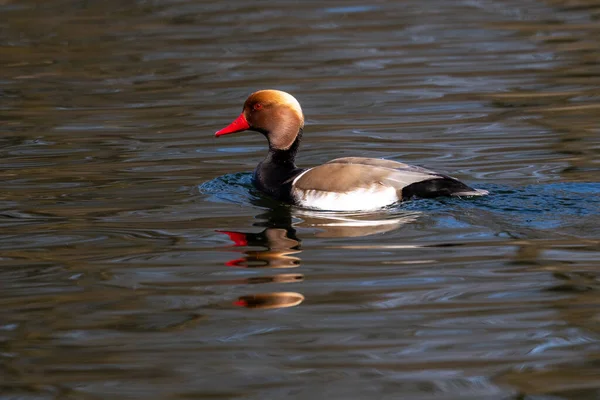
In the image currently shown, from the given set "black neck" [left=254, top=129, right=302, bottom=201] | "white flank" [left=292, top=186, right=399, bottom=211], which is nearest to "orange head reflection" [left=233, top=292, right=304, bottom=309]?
"white flank" [left=292, top=186, right=399, bottom=211]

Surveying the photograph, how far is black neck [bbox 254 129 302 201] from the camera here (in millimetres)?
8492

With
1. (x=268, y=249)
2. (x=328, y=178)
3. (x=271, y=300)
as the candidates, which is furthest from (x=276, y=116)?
(x=271, y=300)

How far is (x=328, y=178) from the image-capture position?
8008 millimetres

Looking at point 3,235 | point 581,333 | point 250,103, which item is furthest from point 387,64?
point 581,333

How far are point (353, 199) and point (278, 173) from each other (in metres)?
1.03

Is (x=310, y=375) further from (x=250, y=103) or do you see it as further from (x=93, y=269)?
(x=250, y=103)

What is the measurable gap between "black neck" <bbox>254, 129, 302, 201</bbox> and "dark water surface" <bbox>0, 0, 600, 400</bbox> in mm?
213

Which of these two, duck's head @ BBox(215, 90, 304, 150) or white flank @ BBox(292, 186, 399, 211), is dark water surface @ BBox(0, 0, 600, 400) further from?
duck's head @ BBox(215, 90, 304, 150)

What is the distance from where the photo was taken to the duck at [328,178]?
7754mm

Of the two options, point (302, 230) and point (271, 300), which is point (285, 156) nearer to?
point (302, 230)

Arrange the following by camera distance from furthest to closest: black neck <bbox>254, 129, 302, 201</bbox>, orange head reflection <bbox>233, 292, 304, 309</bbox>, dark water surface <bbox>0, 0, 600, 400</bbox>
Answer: black neck <bbox>254, 129, 302, 201</bbox> → orange head reflection <bbox>233, 292, 304, 309</bbox> → dark water surface <bbox>0, 0, 600, 400</bbox>

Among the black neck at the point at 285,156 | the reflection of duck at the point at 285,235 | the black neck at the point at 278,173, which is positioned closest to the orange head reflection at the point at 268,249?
the reflection of duck at the point at 285,235

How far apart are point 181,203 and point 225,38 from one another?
7848 millimetres

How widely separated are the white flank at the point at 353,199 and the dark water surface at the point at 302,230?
12 cm
